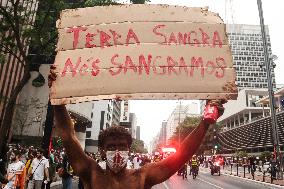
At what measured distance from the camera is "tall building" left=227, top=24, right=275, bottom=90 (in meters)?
147

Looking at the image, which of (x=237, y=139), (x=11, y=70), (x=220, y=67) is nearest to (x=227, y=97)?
(x=220, y=67)

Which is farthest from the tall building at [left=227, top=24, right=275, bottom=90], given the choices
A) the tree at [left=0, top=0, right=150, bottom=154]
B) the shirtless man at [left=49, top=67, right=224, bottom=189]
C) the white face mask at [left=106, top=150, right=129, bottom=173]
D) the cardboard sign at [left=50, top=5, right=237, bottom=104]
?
the white face mask at [left=106, top=150, right=129, bottom=173]

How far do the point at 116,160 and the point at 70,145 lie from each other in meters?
0.39

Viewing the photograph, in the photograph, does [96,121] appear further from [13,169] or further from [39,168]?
[13,169]

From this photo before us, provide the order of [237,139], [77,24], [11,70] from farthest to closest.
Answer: [237,139] < [11,70] < [77,24]

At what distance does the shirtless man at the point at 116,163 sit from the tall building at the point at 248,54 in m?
148

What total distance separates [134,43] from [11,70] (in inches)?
1319

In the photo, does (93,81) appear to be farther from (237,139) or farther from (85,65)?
(237,139)

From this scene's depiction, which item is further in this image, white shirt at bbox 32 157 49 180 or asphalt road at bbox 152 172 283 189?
asphalt road at bbox 152 172 283 189

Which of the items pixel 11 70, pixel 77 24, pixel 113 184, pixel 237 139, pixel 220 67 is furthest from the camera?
pixel 237 139

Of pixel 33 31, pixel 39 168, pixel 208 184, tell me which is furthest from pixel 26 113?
pixel 39 168

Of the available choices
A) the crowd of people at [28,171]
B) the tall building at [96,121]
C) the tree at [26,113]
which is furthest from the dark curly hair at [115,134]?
the tall building at [96,121]

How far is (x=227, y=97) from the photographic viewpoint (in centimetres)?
277

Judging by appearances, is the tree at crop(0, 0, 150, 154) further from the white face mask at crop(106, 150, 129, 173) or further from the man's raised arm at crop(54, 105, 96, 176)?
the white face mask at crop(106, 150, 129, 173)
